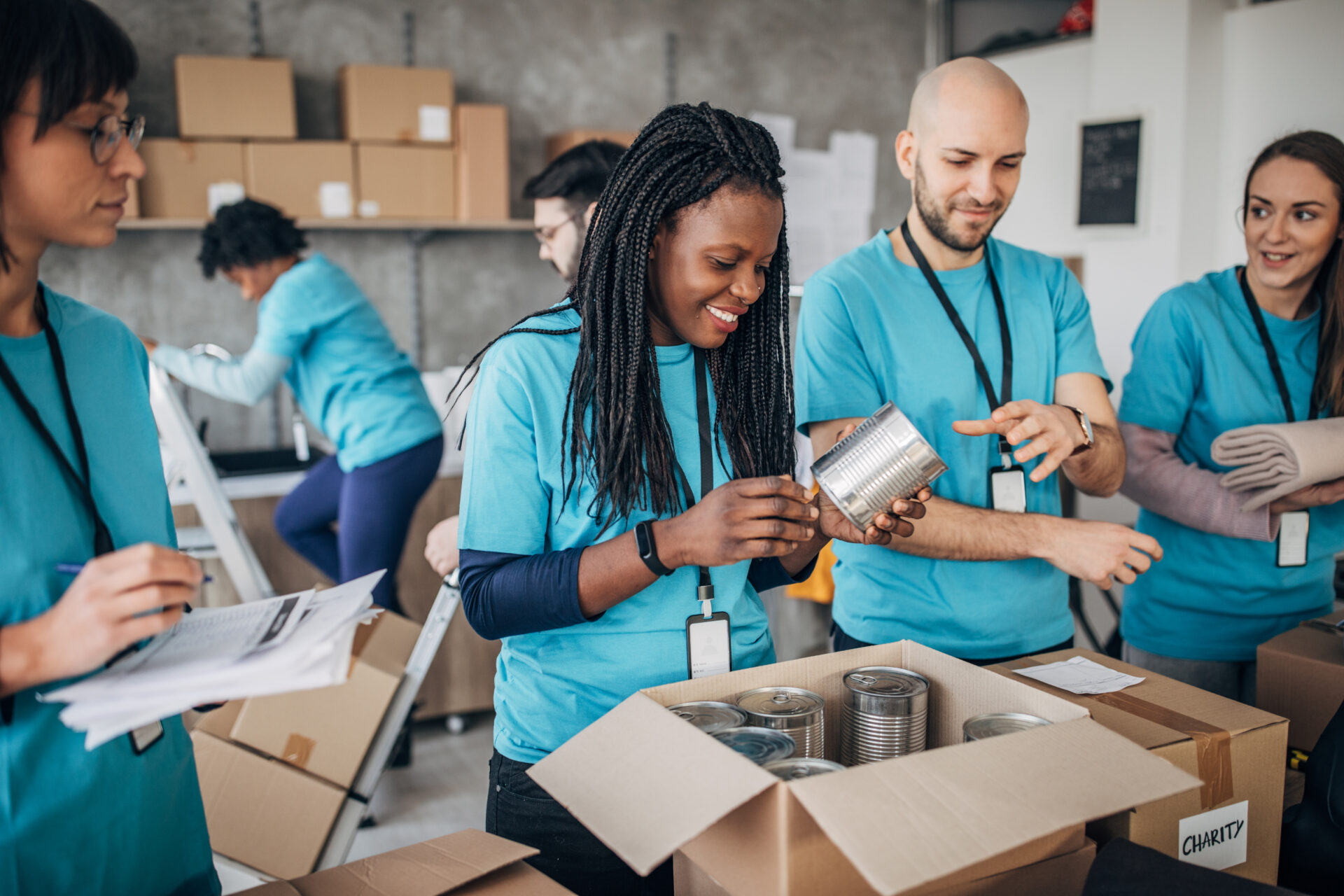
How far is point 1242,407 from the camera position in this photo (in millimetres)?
1815

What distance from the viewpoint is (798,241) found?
4938mm

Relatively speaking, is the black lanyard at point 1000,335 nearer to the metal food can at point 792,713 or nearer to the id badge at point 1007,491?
the id badge at point 1007,491

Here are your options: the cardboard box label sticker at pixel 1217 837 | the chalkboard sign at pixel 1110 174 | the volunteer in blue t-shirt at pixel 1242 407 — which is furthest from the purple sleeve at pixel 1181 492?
the chalkboard sign at pixel 1110 174

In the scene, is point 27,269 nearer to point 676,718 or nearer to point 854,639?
point 676,718

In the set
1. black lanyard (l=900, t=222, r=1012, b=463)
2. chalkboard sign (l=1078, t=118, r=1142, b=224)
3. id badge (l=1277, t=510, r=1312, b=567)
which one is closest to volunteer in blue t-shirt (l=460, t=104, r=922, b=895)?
black lanyard (l=900, t=222, r=1012, b=463)

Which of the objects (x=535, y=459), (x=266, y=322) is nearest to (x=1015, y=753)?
(x=535, y=459)

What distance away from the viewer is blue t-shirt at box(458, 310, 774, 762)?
1.07 m

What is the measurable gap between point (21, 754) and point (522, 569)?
0.45 metres

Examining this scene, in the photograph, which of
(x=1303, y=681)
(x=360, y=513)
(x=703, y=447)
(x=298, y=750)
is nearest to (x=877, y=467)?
(x=703, y=447)

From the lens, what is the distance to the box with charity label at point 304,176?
3488 millimetres

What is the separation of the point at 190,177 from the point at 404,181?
0.72 meters

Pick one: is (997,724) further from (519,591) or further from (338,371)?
(338,371)

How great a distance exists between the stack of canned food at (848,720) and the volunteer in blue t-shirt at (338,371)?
200cm

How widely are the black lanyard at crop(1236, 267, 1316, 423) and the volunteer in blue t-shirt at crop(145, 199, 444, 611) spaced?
210cm
